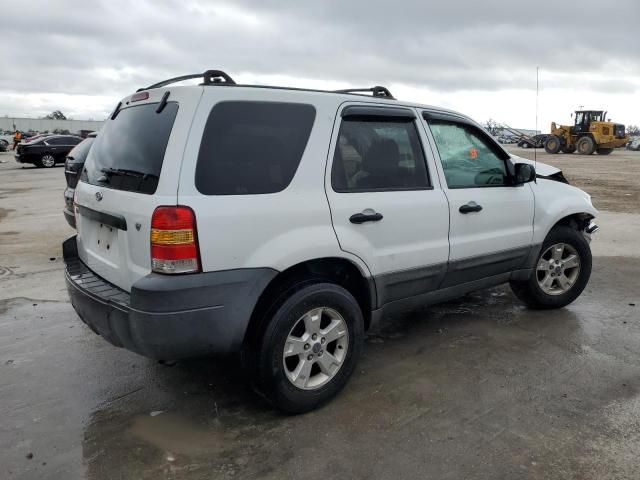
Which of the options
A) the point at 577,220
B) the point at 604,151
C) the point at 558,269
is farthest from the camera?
the point at 604,151

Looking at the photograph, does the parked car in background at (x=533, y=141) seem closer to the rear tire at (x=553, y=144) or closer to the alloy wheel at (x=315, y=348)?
the rear tire at (x=553, y=144)

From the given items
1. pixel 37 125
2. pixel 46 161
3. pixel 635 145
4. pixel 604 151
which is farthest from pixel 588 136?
pixel 37 125

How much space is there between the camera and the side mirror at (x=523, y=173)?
4.22 metres

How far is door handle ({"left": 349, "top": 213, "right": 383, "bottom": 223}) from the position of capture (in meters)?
3.20

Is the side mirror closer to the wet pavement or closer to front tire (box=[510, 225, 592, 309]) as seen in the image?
front tire (box=[510, 225, 592, 309])

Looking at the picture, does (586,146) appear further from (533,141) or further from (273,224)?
(273,224)

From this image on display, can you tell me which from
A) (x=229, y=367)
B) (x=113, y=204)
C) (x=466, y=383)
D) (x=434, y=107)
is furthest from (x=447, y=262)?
(x=113, y=204)

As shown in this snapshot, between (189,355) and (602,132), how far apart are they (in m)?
35.3

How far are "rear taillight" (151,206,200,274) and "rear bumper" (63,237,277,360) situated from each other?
0.22 feet

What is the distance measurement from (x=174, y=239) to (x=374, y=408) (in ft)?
5.15

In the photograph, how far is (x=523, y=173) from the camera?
423cm

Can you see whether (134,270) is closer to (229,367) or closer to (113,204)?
(113,204)

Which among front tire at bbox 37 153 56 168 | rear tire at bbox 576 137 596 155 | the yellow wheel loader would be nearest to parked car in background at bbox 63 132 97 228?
front tire at bbox 37 153 56 168

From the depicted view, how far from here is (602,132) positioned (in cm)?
3231
